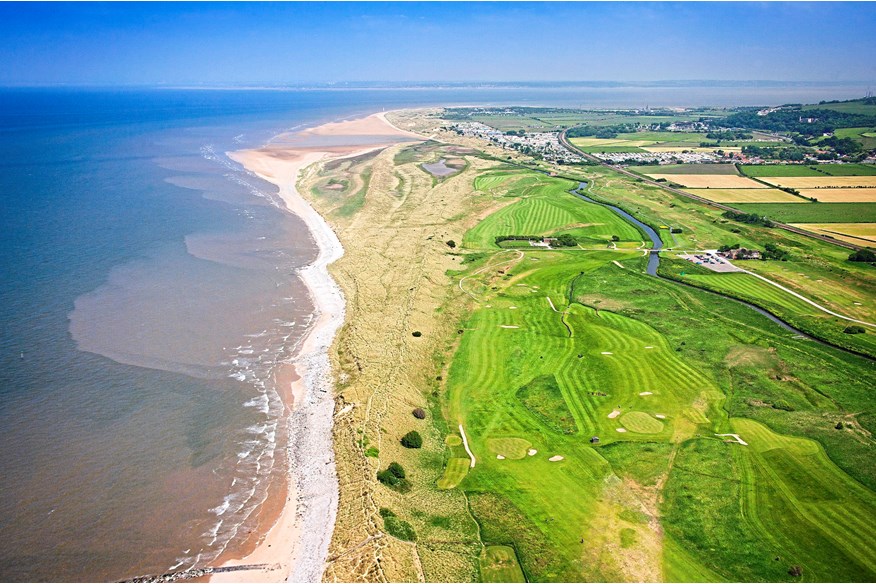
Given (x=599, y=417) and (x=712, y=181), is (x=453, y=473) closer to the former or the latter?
(x=599, y=417)

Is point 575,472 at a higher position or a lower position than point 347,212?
lower

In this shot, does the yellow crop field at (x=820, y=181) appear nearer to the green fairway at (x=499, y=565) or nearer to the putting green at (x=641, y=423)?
the putting green at (x=641, y=423)

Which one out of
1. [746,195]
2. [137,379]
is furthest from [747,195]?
[137,379]

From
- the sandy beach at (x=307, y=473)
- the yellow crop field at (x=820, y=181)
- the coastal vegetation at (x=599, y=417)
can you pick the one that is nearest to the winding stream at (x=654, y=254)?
the coastal vegetation at (x=599, y=417)

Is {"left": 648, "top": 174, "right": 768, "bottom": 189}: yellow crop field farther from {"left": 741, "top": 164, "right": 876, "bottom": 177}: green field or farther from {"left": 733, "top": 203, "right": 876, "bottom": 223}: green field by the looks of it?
{"left": 733, "top": 203, "right": 876, "bottom": 223}: green field

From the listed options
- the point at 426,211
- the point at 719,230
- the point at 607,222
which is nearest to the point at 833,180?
the point at 719,230

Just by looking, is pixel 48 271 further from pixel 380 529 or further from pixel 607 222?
pixel 607 222
